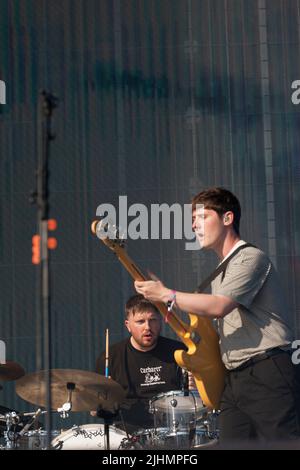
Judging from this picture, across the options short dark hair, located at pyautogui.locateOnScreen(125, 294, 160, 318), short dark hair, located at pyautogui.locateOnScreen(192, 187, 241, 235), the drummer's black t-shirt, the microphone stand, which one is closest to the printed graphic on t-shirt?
the drummer's black t-shirt

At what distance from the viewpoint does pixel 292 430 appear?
4660 mm

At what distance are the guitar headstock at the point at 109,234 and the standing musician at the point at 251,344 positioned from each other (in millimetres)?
398

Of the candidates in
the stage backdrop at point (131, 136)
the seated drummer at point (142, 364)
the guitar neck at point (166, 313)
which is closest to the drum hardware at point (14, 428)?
the seated drummer at point (142, 364)

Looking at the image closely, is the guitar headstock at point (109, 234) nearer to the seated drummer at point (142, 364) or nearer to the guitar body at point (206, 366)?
the guitar body at point (206, 366)

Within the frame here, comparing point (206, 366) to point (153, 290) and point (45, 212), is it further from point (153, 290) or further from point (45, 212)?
point (45, 212)

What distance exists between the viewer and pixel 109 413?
6176 millimetres

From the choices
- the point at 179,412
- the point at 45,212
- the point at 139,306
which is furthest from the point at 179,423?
the point at 45,212

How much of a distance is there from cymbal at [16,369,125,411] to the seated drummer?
638mm

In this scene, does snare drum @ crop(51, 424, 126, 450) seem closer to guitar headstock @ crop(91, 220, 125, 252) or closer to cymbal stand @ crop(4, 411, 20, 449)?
cymbal stand @ crop(4, 411, 20, 449)

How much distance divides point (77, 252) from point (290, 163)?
1893 mm

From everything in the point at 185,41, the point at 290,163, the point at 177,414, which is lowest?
the point at 177,414

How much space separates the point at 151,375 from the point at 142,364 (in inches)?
4.3

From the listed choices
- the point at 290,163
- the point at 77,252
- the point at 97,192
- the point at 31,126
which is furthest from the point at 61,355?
the point at 290,163

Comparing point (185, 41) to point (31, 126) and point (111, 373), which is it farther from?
point (111, 373)
